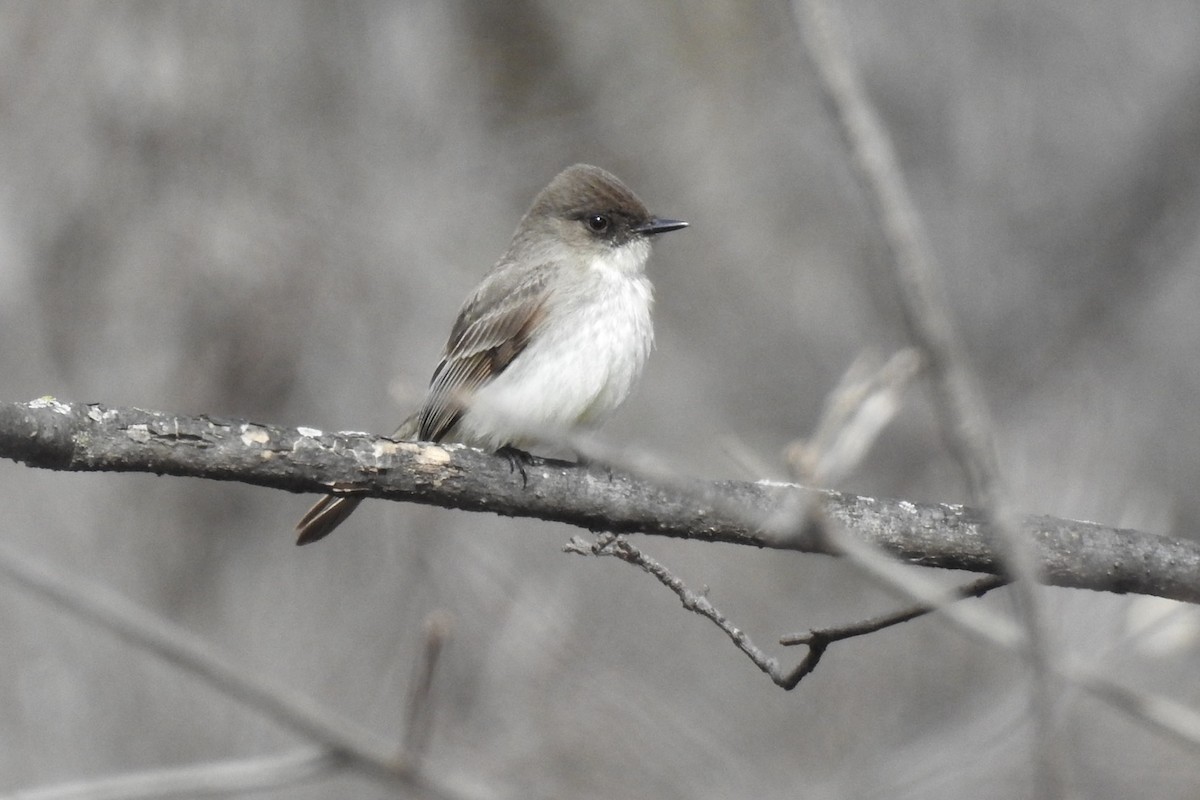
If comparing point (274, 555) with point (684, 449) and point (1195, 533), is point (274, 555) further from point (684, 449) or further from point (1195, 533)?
point (1195, 533)

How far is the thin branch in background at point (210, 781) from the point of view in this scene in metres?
3.12

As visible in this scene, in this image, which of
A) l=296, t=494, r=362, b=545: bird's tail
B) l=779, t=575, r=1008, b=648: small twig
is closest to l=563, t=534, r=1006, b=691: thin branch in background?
l=779, t=575, r=1008, b=648: small twig

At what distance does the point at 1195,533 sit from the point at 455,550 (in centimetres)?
487

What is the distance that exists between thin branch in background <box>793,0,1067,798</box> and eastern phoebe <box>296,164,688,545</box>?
3213mm

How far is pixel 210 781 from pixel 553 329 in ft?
8.59

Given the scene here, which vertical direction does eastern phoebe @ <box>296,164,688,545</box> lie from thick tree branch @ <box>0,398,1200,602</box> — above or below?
above

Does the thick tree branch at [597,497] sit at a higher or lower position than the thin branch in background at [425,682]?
higher

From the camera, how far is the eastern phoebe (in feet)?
17.2

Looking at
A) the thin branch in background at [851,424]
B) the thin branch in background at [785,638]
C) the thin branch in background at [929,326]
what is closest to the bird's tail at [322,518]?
the thin branch in background at [785,638]

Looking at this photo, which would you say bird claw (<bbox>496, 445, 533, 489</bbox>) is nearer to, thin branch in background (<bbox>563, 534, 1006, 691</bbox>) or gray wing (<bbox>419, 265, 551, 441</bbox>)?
thin branch in background (<bbox>563, 534, 1006, 691</bbox>)

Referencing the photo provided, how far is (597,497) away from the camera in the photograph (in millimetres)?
3975

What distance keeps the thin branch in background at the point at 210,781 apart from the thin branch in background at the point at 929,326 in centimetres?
209

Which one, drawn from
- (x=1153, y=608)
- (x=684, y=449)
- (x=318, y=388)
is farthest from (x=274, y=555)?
(x=1153, y=608)

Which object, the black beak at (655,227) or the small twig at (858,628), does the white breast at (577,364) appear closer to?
the black beak at (655,227)
